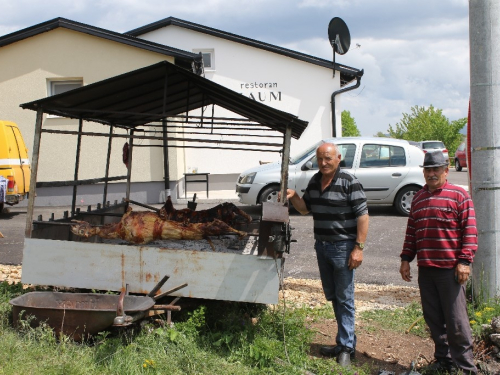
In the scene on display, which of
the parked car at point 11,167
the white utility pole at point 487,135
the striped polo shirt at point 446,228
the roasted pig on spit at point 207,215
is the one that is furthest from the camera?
the parked car at point 11,167

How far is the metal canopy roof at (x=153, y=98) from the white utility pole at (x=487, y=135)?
172cm

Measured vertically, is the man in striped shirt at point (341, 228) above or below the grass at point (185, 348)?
above

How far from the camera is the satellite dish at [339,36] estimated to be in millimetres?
18000

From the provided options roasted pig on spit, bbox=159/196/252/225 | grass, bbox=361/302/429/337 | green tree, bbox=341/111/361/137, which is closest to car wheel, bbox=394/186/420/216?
grass, bbox=361/302/429/337

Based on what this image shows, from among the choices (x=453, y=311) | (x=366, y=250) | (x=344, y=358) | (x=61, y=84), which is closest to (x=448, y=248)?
(x=453, y=311)

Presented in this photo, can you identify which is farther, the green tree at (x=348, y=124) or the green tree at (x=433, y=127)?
the green tree at (x=348, y=124)

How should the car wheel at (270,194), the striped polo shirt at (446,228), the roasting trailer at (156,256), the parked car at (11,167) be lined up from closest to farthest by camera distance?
the striped polo shirt at (446,228), the roasting trailer at (156,256), the parked car at (11,167), the car wheel at (270,194)

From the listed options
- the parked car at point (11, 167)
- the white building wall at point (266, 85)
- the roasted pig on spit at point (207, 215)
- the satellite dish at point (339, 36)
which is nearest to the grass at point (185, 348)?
the roasted pig on spit at point (207, 215)

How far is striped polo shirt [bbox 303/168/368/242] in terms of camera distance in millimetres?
4469

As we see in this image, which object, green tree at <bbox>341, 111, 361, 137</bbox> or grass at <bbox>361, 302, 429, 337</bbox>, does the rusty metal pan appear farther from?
green tree at <bbox>341, 111, 361, 137</bbox>

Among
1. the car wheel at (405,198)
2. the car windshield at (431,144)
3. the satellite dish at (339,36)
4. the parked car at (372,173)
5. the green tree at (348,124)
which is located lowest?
the car wheel at (405,198)

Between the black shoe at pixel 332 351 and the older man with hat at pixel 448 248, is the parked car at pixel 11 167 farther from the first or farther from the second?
the older man with hat at pixel 448 248

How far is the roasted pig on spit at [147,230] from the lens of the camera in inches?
211

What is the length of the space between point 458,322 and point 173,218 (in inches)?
132
